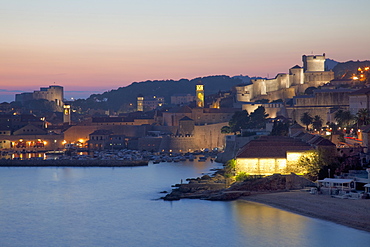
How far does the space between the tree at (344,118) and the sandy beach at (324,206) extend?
9.77 meters

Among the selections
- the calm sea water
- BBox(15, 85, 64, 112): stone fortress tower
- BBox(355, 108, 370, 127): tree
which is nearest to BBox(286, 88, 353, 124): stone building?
BBox(355, 108, 370, 127): tree

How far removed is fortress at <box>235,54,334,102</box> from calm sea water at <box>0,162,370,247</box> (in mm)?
19939

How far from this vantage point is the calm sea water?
21312 millimetres

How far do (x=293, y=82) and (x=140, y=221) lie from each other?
30428 mm

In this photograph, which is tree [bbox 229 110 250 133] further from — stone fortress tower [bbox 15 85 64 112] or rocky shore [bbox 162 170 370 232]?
stone fortress tower [bbox 15 85 64 112]

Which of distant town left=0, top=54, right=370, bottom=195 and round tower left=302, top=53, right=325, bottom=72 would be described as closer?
distant town left=0, top=54, right=370, bottom=195

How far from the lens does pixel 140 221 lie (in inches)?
966

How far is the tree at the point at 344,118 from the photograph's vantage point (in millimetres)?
34531

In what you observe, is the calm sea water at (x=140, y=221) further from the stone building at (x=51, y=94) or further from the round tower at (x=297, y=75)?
the stone building at (x=51, y=94)

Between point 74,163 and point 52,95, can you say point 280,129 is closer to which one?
point 74,163

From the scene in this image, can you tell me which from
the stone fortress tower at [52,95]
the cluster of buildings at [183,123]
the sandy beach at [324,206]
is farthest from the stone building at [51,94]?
the sandy beach at [324,206]

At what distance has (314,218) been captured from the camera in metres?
22.6

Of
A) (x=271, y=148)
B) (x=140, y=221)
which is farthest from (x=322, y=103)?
(x=140, y=221)

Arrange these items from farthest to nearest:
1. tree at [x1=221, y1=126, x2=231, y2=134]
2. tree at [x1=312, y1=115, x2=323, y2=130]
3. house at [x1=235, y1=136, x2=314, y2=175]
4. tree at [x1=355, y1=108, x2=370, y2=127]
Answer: tree at [x1=221, y1=126, x2=231, y2=134] → tree at [x1=312, y1=115, x2=323, y2=130] → tree at [x1=355, y1=108, x2=370, y2=127] → house at [x1=235, y1=136, x2=314, y2=175]
